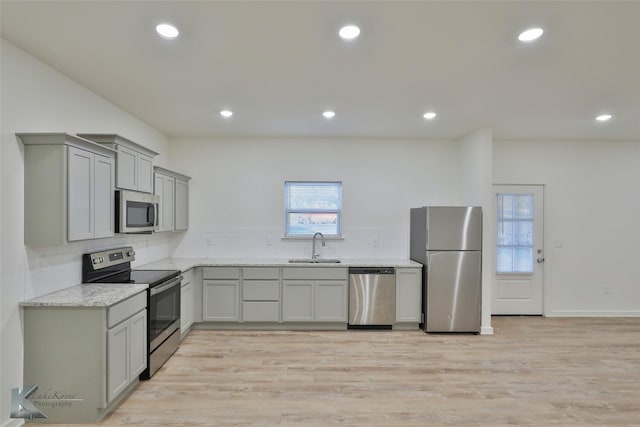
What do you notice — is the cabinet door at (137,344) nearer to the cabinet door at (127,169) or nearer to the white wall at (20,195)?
the white wall at (20,195)

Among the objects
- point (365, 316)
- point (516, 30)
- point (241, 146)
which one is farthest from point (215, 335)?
point (516, 30)

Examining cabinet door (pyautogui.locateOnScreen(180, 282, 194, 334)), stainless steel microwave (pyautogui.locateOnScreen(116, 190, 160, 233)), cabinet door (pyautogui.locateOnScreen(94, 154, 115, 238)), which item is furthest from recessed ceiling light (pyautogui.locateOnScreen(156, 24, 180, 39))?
cabinet door (pyautogui.locateOnScreen(180, 282, 194, 334))

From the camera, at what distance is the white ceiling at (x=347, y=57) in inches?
79.3

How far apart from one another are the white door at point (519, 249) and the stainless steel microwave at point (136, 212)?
4.81 meters

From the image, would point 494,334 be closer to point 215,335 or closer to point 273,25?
point 215,335

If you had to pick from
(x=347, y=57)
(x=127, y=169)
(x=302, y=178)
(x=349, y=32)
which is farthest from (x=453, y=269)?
(x=127, y=169)

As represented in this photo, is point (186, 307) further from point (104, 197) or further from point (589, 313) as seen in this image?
point (589, 313)

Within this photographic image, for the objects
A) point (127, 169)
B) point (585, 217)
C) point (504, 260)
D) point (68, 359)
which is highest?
point (127, 169)

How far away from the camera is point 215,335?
14.5 feet

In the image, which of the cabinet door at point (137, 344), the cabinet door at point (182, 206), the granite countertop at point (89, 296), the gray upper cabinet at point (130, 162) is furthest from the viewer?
the cabinet door at point (182, 206)

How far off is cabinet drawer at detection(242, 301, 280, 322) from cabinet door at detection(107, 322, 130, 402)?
1923mm

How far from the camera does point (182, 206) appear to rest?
4.95 meters

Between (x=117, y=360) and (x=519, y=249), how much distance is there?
5.36 meters

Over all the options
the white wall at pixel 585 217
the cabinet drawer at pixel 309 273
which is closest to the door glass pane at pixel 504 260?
the white wall at pixel 585 217
